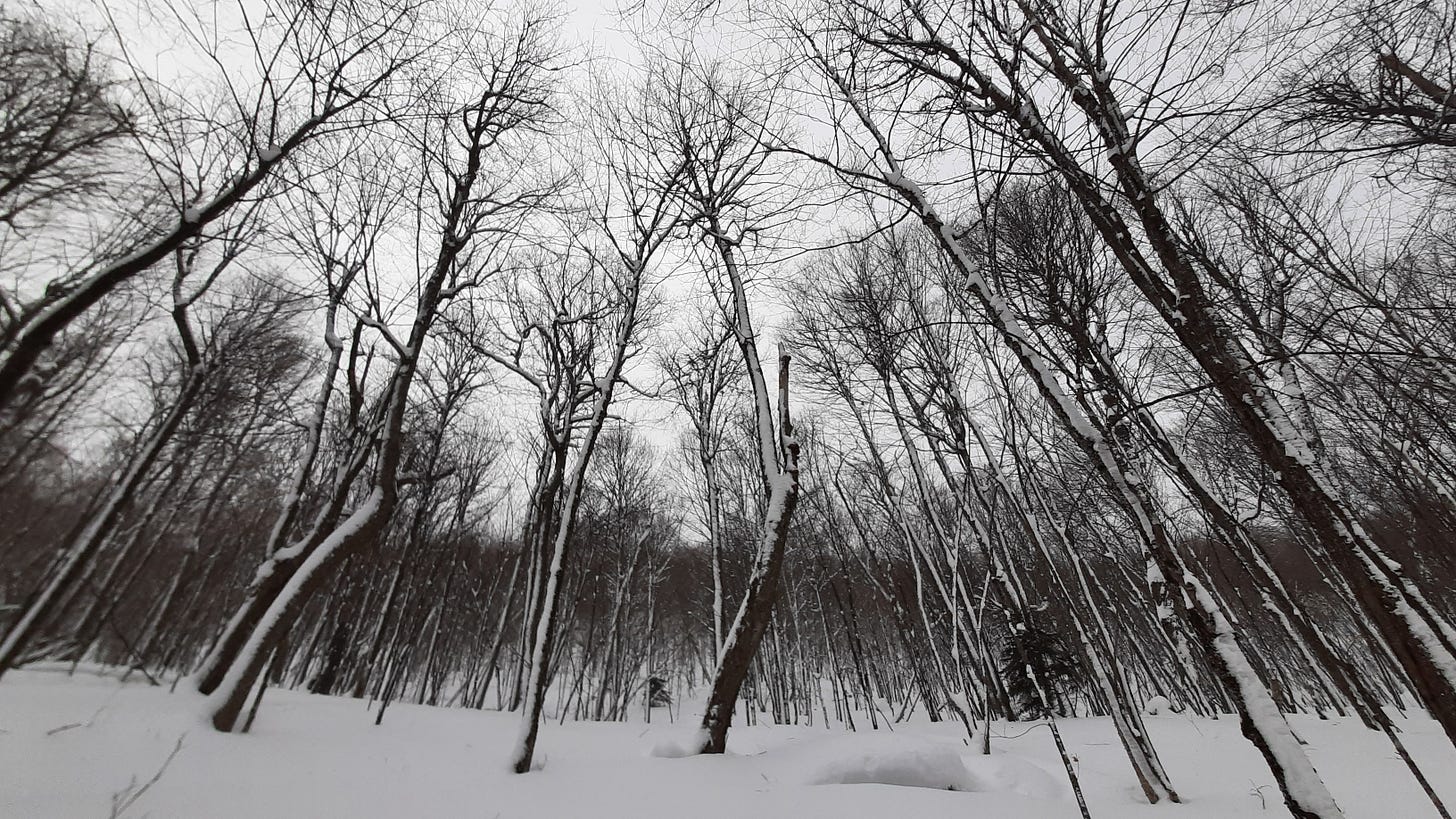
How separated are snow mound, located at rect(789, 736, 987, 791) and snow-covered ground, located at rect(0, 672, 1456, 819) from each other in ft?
0.04

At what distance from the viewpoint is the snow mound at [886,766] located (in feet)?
12.9

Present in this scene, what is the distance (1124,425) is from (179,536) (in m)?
26.7

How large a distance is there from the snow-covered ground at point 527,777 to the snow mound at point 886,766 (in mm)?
12

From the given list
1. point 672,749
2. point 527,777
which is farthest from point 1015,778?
point 527,777

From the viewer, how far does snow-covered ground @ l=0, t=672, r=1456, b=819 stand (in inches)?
108

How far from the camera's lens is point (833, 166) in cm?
439

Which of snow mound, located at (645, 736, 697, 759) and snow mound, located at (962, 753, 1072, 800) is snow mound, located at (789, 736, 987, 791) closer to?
snow mound, located at (962, 753, 1072, 800)

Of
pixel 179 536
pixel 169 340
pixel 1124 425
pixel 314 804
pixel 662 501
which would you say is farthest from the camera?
pixel 662 501

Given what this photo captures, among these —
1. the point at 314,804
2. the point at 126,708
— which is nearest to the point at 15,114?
the point at 126,708

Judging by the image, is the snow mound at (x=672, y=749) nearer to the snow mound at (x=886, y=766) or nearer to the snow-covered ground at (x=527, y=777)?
the snow-covered ground at (x=527, y=777)

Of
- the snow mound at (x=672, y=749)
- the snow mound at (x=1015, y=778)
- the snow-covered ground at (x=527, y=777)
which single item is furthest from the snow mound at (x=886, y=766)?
the snow mound at (x=672, y=749)

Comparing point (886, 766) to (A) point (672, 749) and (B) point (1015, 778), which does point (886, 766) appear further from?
(A) point (672, 749)

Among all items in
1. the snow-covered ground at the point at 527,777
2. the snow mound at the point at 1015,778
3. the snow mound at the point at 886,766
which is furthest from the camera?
the snow mound at the point at 1015,778

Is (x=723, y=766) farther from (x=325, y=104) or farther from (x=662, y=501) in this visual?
(x=662, y=501)
